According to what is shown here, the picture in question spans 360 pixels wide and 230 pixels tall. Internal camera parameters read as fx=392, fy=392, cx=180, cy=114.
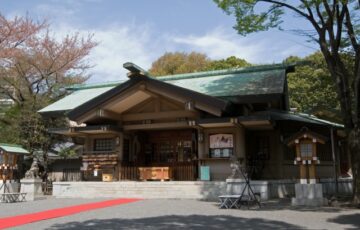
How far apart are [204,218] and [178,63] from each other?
106ft

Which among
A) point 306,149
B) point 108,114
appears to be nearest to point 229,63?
point 108,114

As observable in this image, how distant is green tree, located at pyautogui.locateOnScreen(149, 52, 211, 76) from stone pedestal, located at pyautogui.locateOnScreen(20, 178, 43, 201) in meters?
24.4

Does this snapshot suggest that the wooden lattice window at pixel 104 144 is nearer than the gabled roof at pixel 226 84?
No

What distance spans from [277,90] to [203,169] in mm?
4477

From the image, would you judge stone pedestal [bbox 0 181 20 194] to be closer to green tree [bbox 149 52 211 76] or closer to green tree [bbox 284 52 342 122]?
green tree [bbox 284 52 342 122]

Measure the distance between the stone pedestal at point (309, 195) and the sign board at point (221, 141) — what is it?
446 centimetres

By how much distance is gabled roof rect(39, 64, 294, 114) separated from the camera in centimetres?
1673

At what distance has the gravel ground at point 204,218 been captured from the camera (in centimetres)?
883

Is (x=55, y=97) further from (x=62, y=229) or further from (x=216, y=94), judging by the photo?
(x=62, y=229)

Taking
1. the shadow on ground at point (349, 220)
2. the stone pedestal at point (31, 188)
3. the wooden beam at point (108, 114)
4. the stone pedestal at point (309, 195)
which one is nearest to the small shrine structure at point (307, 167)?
the stone pedestal at point (309, 195)

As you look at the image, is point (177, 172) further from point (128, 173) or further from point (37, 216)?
point (37, 216)

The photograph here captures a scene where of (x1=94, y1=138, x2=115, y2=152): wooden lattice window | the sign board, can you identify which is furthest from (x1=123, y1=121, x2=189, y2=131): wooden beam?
the sign board

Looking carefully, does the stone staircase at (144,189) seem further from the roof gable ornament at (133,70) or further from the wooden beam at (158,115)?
the roof gable ornament at (133,70)

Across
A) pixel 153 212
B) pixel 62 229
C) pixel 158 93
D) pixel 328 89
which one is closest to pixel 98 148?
pixel 158 93
